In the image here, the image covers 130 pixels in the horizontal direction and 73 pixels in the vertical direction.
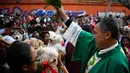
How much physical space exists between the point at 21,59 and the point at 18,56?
0.04 m

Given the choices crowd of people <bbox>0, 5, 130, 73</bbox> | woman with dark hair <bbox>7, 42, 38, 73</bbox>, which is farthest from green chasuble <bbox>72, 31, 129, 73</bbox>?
woman with dark hair <bbox>7, 42, 38, 73</bbox>

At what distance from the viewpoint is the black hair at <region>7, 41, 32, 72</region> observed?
2734 millimetres

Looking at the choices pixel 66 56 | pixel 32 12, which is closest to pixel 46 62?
pixel 66 56

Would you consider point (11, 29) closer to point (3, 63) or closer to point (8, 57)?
point (3, 63)

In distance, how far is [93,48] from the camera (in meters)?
4.30

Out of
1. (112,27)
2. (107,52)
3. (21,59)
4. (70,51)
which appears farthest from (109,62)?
(70,51)

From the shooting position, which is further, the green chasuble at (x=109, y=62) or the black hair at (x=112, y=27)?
the black hair at (x=112, y=27)

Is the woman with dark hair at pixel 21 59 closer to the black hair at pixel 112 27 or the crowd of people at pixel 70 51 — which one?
the crowd of people at pixel 70 51

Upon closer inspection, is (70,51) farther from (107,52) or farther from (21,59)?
(21,59)

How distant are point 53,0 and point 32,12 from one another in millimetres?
21564

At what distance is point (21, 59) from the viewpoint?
2.73 m

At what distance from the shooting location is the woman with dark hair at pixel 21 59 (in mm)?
2738

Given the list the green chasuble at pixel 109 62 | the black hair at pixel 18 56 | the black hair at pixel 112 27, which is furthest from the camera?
the black hair at pixel 112 27

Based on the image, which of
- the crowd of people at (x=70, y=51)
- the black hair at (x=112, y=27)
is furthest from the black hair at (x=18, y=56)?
the black hair at (x=112, y=27)
